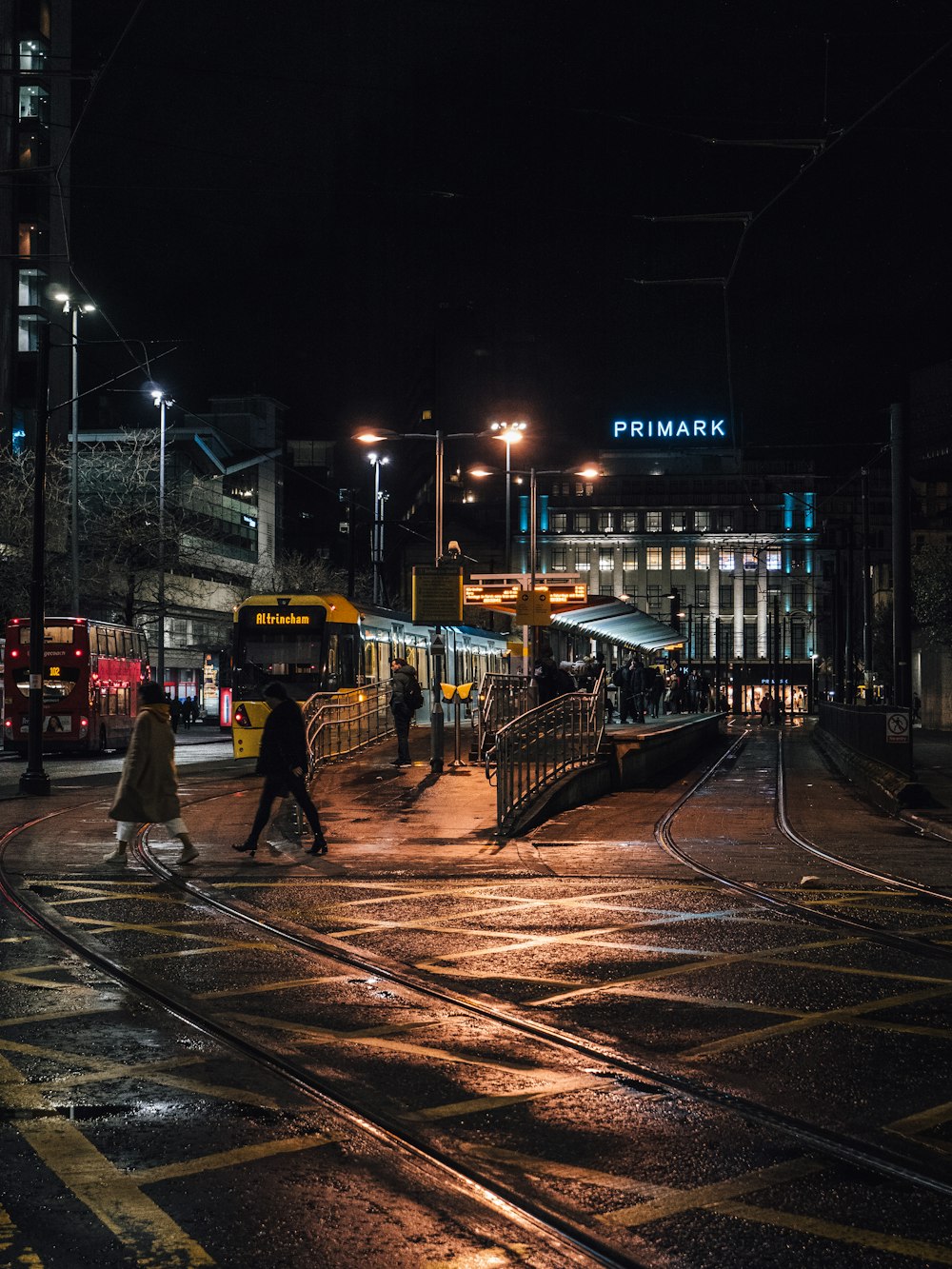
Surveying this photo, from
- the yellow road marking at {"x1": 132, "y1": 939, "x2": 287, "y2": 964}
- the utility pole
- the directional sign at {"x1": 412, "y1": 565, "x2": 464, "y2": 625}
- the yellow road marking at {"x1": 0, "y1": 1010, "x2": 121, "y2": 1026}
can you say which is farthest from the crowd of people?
the yellow road marking at {"x1": 0, "y1": 1010, "x2": 121, "y2": 1026}

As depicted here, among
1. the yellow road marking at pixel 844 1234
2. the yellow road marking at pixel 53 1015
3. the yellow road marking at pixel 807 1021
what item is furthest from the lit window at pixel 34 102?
the yellow road marking at pixel 844 1234

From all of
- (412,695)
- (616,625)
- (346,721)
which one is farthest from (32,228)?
(412,695)

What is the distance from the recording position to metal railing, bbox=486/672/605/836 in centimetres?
1844

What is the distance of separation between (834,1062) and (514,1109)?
1.63m

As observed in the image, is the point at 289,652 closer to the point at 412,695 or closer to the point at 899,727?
the point at 412,695

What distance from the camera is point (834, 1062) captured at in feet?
21.7

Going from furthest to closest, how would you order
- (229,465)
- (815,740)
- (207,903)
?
(229,465) → (815,740) → (207,903)

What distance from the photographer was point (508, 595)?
115ft

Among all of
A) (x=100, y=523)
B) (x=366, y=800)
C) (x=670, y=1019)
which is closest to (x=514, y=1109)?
(x=670, y=1019)

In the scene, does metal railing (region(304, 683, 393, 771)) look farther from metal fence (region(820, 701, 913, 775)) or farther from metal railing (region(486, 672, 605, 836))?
metal fence (region(820, 701, 913, 775))

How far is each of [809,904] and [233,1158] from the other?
768 centimetres

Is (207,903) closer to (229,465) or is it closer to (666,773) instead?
(666,773)

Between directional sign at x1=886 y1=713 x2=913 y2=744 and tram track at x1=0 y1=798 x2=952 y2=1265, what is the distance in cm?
1582

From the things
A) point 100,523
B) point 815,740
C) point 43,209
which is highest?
point 43,209
